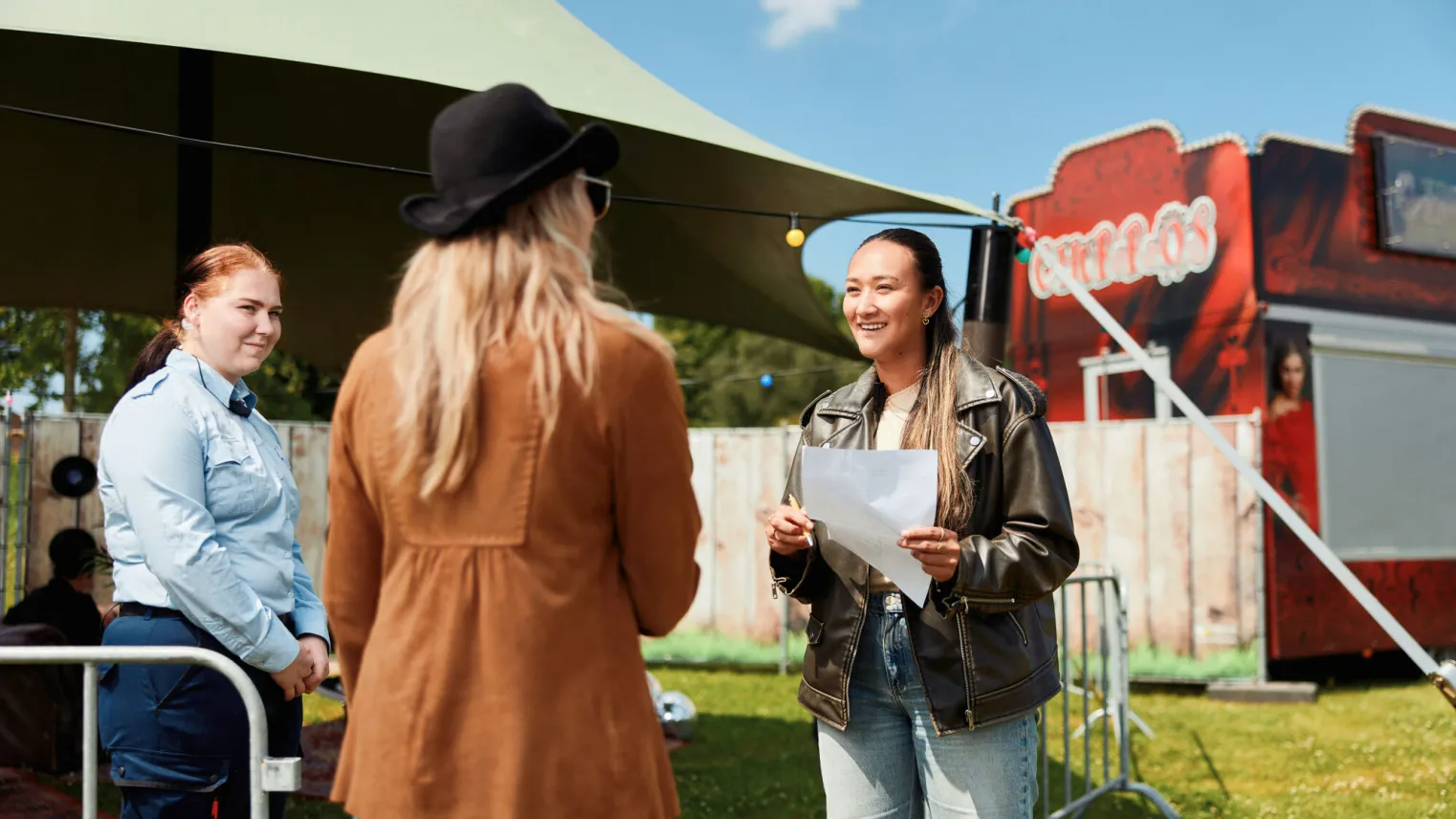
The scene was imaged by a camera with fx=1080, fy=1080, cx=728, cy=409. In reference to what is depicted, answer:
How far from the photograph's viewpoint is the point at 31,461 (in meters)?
8.28

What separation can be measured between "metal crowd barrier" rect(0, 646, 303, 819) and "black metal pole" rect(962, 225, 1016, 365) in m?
3.04

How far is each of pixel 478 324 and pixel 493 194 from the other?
17cm

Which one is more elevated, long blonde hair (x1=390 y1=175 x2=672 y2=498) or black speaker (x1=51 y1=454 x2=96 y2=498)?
long blonde hair (x1=390 y1=175 x2=672 y2=498)

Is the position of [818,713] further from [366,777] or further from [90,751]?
[90,751]

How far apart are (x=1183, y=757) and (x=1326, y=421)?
13.8ft

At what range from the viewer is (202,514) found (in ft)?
7.02

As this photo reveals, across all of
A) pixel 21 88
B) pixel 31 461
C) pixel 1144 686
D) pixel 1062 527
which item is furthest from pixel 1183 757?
pixel 31 461

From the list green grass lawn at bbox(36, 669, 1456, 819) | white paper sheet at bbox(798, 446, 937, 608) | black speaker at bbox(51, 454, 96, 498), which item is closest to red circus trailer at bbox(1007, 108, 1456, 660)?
green grass lawn at bbox(36, 669, 1456, 819)

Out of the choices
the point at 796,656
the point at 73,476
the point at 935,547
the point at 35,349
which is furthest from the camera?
the point at 35,349

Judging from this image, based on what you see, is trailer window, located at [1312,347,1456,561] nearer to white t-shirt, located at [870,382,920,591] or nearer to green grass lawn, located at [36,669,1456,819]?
green grass lawn, located at [36,669,1456,819]

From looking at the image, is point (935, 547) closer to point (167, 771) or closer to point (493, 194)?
point (493, 194)

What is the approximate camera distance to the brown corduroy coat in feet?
4.44

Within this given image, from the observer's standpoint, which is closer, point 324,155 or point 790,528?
point 790,528

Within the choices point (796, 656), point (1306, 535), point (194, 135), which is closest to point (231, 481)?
point (194, 135)
